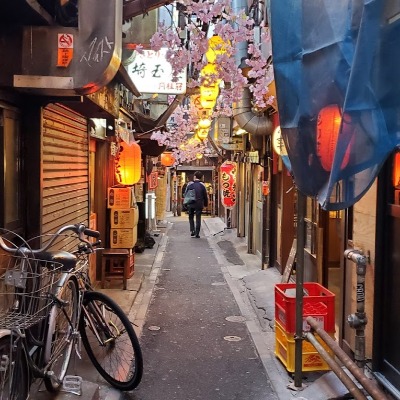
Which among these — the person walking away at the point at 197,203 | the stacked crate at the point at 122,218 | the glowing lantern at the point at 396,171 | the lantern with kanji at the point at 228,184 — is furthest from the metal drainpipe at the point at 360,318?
the person walking away at the point at 197,203

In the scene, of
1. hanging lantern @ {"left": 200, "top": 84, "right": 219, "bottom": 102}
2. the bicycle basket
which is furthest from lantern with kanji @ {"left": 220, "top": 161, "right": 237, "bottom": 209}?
the bicycle basket

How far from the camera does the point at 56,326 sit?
5.04 meters

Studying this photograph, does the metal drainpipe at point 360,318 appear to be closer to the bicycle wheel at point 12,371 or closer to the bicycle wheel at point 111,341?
the bicycle wheel at point 111,341

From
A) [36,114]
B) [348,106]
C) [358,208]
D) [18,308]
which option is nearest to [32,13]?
[36,114]

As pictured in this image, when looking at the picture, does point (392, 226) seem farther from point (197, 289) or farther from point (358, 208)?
point (197, 289)

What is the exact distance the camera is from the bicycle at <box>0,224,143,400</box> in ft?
13.5

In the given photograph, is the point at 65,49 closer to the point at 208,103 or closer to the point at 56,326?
the point at 56,326

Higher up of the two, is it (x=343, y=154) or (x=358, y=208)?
(x=343, y=154)

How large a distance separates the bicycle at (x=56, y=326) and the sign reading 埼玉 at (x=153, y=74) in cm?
696

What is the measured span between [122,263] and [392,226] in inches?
277

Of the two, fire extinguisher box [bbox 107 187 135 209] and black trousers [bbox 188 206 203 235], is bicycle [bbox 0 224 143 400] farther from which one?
black trousers [bbox 188 206 203 235]

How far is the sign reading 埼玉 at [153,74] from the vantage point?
11.7 m

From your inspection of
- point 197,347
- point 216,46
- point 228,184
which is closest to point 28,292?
point 197,347

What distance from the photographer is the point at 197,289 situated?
11.6m
